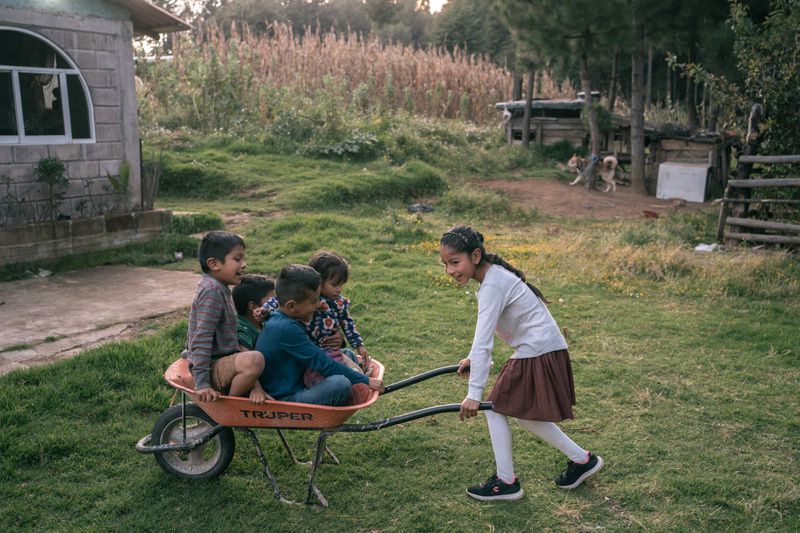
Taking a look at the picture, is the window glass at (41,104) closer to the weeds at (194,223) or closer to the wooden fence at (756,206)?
the weeds at (194,223)

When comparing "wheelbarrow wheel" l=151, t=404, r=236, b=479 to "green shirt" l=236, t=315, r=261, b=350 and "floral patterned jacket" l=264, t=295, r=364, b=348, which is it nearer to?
"green shirt" l=236, t=315, r=261, b=350

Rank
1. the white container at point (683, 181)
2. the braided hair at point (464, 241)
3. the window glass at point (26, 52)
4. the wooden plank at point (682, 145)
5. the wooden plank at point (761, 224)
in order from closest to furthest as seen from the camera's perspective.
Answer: the braided hair at point (464, 241)
the window glass at point (26, 52)
the wooden plank at point (761, 224)
the white container at point (683, 181)
the wooden plank at point (682, 145)

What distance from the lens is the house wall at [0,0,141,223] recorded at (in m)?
8.51

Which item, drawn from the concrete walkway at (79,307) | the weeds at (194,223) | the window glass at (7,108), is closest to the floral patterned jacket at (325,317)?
the concrete walkway at (79,307)

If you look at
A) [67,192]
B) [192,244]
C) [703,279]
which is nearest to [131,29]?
[67,192]

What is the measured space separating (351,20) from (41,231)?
4649cm

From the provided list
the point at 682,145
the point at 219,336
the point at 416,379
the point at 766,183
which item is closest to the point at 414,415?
the point at 416,379

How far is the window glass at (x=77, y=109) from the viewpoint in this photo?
9.04 metres

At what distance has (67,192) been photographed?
9031mm

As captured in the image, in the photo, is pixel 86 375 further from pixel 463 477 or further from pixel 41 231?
pixel 41 231

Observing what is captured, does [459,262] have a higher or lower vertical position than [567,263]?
higher

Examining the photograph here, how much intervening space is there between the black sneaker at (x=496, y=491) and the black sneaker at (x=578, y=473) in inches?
10.3

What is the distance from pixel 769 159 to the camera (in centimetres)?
1006

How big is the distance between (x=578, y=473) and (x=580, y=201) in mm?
11683
